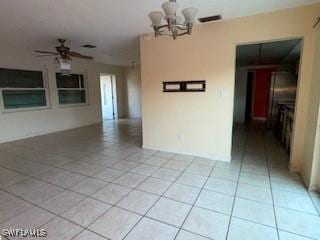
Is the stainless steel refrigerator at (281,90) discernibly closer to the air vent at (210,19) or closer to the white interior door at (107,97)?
the air vent at (210,19)

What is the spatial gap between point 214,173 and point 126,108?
6.62 m

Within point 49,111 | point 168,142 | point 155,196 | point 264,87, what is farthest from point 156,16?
point 264,87

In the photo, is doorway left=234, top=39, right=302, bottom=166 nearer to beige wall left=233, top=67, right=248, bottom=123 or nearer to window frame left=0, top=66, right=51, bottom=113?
beige wall left=233, top=67, right=248, bottom=123

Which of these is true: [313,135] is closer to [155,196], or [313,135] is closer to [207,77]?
[207,77]

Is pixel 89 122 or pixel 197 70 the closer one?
pixel 197 70

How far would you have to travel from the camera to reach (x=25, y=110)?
5.27 m

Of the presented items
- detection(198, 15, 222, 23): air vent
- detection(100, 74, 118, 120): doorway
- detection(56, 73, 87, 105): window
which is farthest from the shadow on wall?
detection(198, 15, 222, 23): air vent

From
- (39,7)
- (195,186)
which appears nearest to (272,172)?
(195,186)

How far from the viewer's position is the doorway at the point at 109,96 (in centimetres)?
843

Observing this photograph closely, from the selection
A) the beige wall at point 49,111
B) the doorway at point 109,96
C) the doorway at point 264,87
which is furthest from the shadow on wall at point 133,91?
the doorway at point 264,87

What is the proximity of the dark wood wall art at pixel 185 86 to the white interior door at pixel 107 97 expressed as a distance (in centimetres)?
533

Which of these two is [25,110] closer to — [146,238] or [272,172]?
[146,238]

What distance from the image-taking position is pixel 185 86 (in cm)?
355

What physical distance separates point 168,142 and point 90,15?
2613 millimetres
